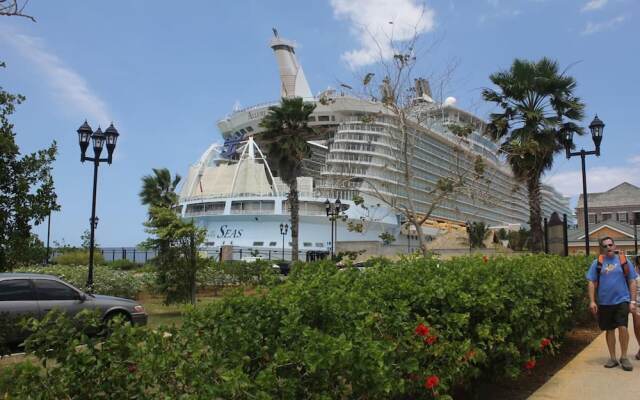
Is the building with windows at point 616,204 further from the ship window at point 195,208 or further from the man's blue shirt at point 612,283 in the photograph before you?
the man's blue shirt at point 612,283

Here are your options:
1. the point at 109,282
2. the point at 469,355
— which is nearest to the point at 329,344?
the point at 469,355

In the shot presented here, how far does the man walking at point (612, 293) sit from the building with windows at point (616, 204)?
86095mm

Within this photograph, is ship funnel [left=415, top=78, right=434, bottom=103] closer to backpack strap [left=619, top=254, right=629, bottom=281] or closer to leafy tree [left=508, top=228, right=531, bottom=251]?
backpack strap [left=619, top=254, right=629, bottom=281]

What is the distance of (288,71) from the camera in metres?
79.3

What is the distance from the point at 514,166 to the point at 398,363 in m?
19.7

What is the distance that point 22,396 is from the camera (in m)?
2.22

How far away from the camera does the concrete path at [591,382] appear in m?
5.06

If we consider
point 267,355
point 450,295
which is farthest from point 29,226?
point 450,295

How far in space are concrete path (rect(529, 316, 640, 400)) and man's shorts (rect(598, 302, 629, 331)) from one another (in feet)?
1.58

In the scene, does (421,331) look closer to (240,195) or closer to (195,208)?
(240,195)

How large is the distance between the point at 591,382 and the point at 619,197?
94.2m

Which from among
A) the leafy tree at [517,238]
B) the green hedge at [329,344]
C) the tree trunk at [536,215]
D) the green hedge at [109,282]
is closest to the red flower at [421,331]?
the green hedge at [329,344]

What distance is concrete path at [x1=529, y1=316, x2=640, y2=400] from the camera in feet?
16.6

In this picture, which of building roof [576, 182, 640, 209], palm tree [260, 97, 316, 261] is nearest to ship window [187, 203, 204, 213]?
palm tree [260, 97, 316, 261]
